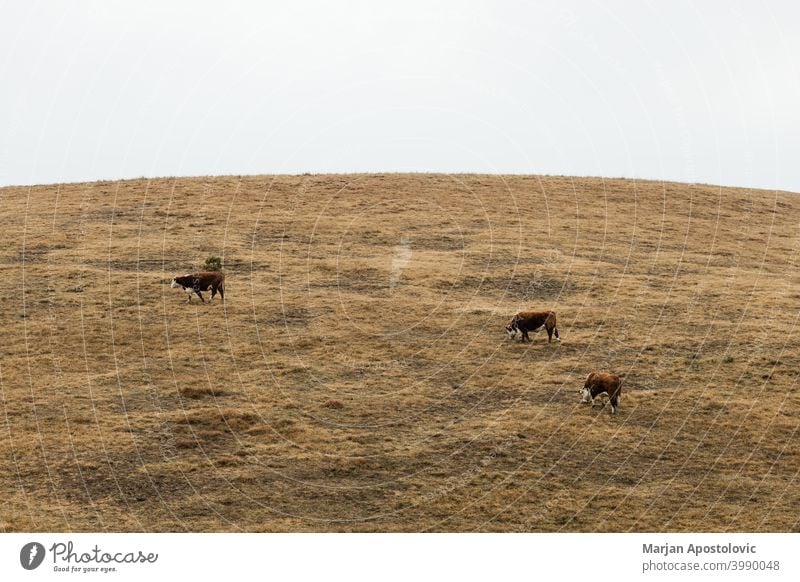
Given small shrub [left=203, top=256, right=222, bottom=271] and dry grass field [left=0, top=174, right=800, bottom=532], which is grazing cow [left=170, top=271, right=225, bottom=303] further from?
small shrub [left=203, top=256, right=222, bottom=271]

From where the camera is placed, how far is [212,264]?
144ft

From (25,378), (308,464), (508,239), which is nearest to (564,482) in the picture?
(308,464)

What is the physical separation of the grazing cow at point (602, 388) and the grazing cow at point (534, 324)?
5181 millimetres

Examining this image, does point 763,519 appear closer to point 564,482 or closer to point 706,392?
point 564,482

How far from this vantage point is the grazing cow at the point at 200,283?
127 ft

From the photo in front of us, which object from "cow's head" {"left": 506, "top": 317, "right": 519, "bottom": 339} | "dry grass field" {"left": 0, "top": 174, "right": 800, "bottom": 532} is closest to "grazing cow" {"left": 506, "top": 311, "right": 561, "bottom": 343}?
"cow's head" {"left": 506, "top": 317, "right": 519, "bottom": 339}

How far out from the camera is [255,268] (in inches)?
1778

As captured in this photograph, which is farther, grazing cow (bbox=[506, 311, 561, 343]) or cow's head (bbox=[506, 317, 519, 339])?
cow's head (bbox=[506, 317, 519, 339])

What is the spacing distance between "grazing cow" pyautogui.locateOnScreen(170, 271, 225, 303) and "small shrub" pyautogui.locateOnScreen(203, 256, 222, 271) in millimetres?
4831

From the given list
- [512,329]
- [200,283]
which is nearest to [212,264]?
[200,283]

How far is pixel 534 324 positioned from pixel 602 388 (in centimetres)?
621

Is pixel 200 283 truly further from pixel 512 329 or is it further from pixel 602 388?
pixel 602 388

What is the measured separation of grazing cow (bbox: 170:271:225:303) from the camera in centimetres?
3856

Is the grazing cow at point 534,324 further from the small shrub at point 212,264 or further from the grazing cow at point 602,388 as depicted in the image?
the small shrub at point 212,264
